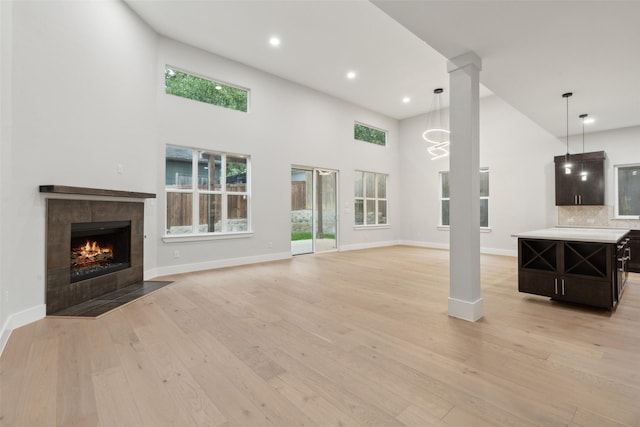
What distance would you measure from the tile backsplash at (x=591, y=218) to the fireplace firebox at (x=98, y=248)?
334 inches

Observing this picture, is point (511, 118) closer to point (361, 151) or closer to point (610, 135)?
point (610, 135)

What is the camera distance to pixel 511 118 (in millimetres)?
7219

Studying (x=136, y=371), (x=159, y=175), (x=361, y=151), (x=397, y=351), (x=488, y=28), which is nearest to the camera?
(x=136, y=371)

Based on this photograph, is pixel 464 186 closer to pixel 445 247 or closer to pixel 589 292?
pixel 589 292

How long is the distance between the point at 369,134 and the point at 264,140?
3898 millimetres

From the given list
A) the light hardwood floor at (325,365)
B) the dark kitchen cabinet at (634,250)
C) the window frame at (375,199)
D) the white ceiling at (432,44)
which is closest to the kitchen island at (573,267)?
the light hardwood floor at (325,365)

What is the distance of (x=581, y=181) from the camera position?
6.03 metres

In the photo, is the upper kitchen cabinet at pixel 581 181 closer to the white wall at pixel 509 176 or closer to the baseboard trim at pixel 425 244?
the white wall at pixel 509 176

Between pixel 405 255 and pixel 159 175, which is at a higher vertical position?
pixel 159 175

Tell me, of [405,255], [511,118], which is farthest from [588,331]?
[511,118]

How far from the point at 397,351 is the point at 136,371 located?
1.88m

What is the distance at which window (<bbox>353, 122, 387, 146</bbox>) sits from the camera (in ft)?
28.3

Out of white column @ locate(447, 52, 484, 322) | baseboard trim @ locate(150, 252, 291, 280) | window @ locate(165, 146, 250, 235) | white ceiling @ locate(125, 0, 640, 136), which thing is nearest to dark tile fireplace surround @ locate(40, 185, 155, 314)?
baseboard trim @ locate(150, 252, 291, 280)

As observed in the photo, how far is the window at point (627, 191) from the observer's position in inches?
228
